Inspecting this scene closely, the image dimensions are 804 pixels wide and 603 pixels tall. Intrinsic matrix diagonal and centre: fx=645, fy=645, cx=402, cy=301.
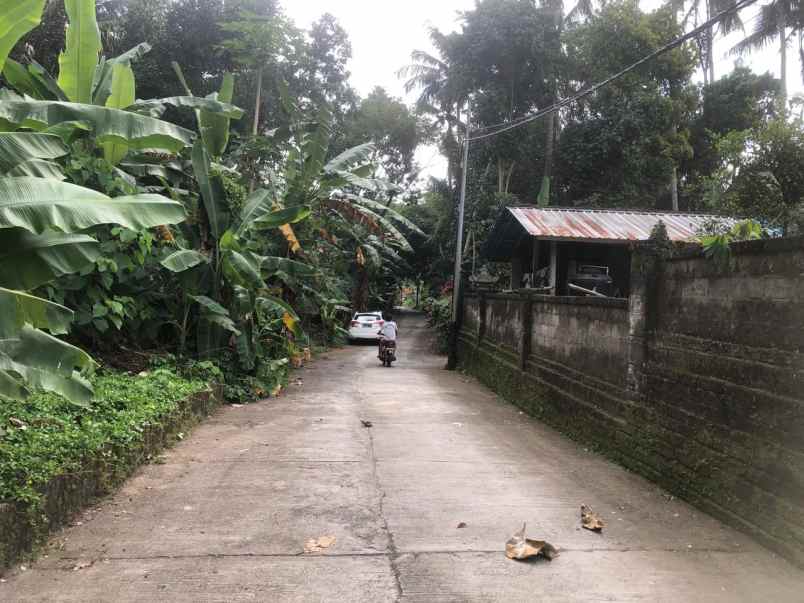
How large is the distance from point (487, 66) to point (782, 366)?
2281cm

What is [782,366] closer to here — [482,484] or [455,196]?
[482,484]

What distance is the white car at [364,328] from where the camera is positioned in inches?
1059

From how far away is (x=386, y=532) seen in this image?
4504mm

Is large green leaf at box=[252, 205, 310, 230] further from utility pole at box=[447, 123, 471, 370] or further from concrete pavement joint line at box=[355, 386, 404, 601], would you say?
utility pole at box=[447, 123, 471, 370]

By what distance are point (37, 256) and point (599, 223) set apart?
12.5m

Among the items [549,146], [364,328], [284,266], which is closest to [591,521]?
[284,266]

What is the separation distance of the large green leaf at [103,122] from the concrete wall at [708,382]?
5067 millimetres

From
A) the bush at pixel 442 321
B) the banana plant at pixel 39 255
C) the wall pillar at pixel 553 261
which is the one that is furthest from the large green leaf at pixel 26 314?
the bush at pixel 442 321

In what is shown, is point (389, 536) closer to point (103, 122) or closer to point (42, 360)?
point (42, 360)

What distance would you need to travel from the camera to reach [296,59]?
2095 centimetres

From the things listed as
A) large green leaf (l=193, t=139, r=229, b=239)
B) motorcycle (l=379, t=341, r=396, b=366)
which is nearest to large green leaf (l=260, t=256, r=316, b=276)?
large green leaf (l=193, t=139, r=229, b=239)

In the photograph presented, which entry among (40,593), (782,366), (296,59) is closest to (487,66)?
(296,59)

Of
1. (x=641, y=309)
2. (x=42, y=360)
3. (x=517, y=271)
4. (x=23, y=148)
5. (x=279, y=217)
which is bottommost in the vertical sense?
(x=42, y=360)

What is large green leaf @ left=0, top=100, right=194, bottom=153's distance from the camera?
5.36 meters
